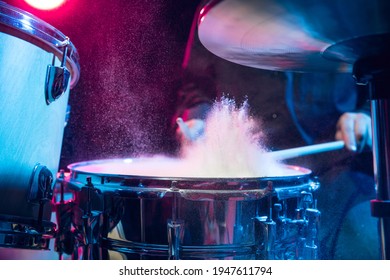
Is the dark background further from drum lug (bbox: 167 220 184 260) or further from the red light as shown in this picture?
drum lug (bbox: 167 220 184 260)

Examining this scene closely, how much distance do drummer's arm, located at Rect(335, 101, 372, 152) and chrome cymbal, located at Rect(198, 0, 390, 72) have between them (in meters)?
0.78

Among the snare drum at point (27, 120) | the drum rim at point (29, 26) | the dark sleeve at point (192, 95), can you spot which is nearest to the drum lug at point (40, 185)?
the snare drum at point (27, 120)

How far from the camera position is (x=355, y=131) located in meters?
1.52

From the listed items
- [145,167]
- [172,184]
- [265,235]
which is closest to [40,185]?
[172,184]

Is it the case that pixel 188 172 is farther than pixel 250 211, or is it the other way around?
pixel 188 172

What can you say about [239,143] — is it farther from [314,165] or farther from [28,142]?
[314,165]

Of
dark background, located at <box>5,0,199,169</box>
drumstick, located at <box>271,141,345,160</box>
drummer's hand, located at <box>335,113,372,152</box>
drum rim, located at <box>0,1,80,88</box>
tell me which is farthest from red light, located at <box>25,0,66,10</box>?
drummer's hand, located at <box>335,113,372,152</box>

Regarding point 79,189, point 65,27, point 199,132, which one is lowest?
point 79,189

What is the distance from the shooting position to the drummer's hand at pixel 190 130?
1389 millimetres

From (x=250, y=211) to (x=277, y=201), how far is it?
74mm

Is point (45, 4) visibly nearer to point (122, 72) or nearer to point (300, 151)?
point (122, 72)

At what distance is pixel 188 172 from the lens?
966 mm

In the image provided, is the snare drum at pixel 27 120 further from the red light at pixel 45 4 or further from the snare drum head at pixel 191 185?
the red light at pixel 45 4
